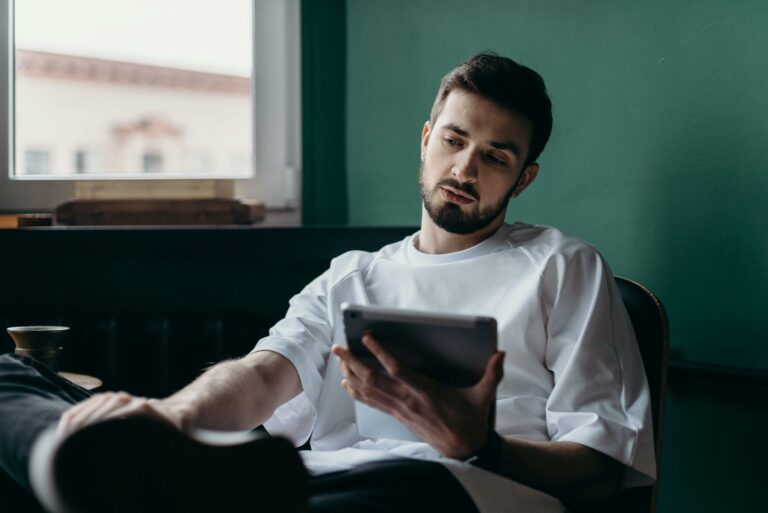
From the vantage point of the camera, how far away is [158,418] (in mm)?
931

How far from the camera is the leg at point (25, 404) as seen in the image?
3.58ft

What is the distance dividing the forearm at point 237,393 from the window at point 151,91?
2.99ft

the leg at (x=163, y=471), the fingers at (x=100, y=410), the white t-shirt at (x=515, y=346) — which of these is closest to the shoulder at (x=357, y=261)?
the white t-shirt at (x=515, y=346)

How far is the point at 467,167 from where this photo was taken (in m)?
1.47

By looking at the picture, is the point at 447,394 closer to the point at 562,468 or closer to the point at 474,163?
the point at 562,468

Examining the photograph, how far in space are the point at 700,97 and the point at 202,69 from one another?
4.52 feet

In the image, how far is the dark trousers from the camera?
1056mm

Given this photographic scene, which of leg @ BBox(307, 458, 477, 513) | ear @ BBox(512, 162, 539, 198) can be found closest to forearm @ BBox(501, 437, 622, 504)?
leg @ BBox(307, 458, 477, 513)

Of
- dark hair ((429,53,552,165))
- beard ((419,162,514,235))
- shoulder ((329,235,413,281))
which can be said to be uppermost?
dark hair ((429,53,552,165))

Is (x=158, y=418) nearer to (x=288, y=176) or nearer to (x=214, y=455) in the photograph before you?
(x=214, y=455)

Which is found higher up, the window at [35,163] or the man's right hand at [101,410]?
the window at [35,163]

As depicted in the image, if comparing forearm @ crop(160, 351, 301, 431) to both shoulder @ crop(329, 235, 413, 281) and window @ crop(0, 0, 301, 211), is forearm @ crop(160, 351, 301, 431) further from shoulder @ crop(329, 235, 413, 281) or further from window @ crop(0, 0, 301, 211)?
window @ crop(0, 0, 301, 211)

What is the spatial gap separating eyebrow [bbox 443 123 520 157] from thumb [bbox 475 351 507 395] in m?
0.52

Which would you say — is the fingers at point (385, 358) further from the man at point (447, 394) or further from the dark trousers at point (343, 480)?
the dark trousers at point (343, 480)
